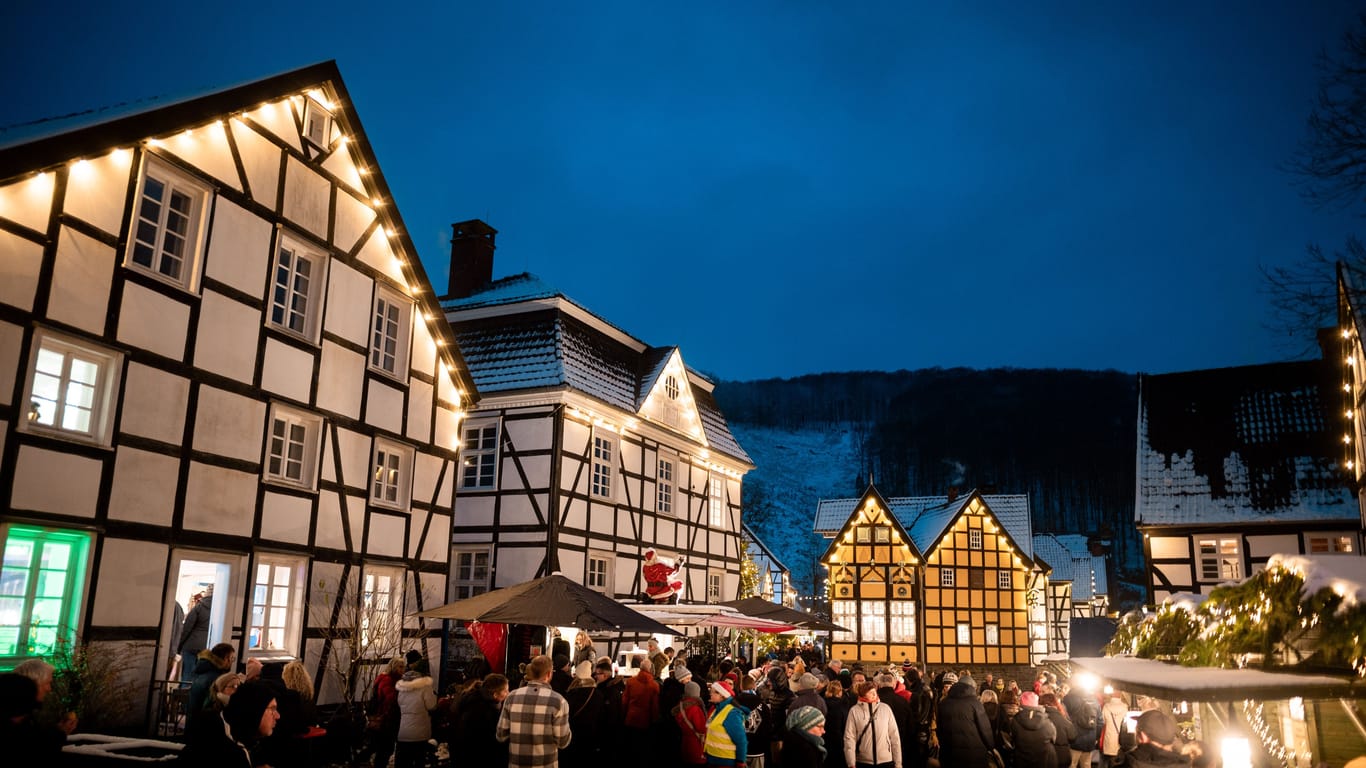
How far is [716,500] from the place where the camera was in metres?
33.7

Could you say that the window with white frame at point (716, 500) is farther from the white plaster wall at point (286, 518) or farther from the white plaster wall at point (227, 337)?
the white plaster wall at point (227, 337)

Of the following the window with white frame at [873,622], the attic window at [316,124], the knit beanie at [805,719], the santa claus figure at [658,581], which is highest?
the attic window at [316,124]

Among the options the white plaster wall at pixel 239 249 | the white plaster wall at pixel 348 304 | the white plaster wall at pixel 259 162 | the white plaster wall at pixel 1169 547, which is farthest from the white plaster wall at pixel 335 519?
the white plaster wall at pixel 1169 547

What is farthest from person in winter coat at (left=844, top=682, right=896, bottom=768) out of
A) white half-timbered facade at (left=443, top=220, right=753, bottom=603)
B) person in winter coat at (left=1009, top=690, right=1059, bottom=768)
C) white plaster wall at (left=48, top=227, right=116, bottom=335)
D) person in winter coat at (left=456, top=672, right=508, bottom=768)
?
white half-timbered facade at (left=443, top=220, right=753, bottom=603)

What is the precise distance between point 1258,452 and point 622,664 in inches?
749

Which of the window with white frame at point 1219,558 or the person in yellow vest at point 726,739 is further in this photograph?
the window with white frame at point 1219,558

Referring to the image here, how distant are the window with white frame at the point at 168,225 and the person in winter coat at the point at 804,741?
10.1m

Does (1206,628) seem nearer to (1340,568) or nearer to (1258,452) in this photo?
(1340,568)

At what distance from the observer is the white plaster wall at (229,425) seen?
14.1 meters

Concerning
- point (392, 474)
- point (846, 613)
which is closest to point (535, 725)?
point (392, 474)

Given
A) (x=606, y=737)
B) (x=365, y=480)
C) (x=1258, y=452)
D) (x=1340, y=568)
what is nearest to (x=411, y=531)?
(x=365, y=480)

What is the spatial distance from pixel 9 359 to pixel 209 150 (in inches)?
180

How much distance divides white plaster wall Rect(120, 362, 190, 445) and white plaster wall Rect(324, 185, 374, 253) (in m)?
4.47

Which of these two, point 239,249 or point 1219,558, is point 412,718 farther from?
point 1219,558
